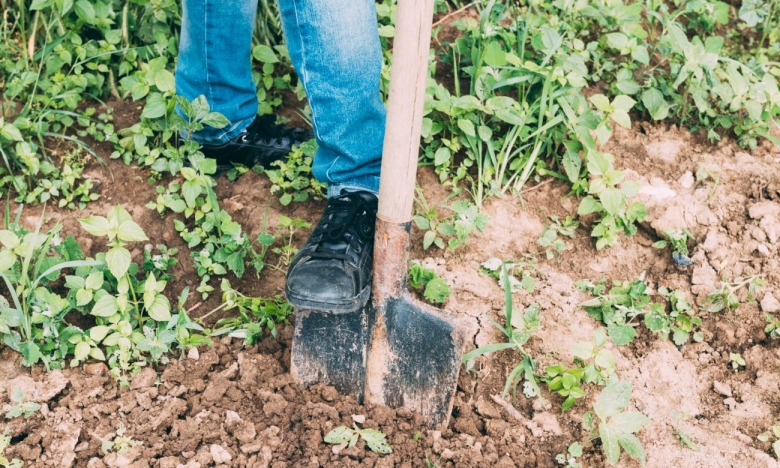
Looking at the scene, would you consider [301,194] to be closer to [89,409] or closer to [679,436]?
[89,409]

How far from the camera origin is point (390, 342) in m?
1.75

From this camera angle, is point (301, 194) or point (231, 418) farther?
point (301, 194)

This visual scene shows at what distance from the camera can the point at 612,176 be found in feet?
7.04

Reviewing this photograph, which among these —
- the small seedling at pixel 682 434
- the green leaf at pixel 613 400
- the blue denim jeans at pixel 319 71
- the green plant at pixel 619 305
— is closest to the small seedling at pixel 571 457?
the green leaf at pixel 613 400

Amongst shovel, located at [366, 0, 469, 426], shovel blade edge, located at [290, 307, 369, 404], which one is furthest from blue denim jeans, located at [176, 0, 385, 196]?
shovel blade edge, located at [290, 307, 369, 404]

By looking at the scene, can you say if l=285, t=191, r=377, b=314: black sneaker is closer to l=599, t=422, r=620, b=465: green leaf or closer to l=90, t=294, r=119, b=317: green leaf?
l=90, t=294, r=119, b=317: green leaf

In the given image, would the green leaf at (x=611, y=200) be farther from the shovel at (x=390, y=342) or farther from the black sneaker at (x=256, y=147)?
the black sneaker at (x=256, y=147)

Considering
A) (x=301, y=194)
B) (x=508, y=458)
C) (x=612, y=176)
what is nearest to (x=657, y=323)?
(x=612, y=176)

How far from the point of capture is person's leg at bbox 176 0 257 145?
1.99 meters

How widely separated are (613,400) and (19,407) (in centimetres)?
148

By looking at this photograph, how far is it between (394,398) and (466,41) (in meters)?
1.46

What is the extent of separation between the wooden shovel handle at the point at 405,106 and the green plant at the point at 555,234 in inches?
27.5

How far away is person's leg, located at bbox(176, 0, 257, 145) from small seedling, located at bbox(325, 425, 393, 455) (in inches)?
45.1

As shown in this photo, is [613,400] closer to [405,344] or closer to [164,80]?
[405,344]
